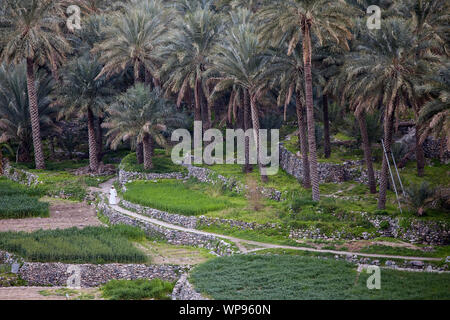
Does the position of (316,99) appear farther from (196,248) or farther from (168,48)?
(196,248)

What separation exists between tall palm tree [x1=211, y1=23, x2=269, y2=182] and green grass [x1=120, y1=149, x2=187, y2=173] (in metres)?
10.3

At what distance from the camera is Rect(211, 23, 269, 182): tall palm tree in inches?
1923

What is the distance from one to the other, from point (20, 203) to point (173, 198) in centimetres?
1161

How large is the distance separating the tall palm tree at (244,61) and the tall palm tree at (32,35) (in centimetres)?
1583

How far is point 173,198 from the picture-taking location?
4944 cm

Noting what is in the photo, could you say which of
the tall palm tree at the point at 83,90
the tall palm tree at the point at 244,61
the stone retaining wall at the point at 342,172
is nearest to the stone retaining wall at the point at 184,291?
the tall palm tree at the point at 244,61

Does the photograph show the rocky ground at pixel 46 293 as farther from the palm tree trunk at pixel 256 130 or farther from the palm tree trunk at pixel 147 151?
the palm tree trunk at pixel 147 151

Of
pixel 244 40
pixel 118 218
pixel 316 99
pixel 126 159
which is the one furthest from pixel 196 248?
pixel 316 99

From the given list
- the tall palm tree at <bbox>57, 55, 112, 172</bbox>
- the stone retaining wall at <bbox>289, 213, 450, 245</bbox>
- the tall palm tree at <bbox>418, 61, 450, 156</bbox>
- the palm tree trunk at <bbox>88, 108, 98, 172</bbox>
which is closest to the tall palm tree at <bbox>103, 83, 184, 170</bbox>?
the tall palm tree at <bbox>57, 55, 112, 172</bbox>

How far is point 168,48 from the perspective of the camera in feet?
184

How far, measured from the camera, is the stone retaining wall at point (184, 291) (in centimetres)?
3200

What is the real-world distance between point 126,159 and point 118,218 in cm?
1329

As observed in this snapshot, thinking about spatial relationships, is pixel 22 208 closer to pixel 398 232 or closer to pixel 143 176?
pixel 143 176

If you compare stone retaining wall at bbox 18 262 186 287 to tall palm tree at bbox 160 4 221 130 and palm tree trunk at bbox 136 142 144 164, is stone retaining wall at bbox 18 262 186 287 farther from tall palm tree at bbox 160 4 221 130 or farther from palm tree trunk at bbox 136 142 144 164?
palm tree trunk at bbox 136 142 144 164
